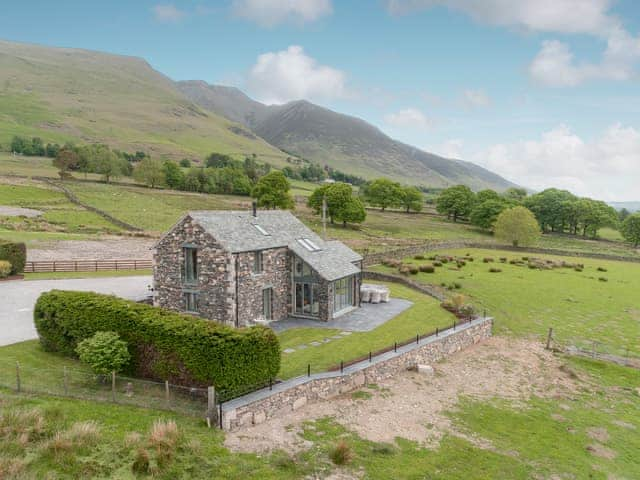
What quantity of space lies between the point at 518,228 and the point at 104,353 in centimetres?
7971

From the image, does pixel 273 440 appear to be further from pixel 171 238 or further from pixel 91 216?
pixel 91 216

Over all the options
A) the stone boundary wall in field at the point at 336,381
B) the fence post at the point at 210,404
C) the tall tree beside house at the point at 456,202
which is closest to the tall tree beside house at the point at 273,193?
the tall tree beside house at the point at 456,202

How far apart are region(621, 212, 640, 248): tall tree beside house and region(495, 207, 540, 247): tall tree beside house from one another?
102 feet

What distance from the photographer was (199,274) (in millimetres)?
27094

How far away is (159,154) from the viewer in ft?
638

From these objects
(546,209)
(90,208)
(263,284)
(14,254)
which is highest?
(546,209)

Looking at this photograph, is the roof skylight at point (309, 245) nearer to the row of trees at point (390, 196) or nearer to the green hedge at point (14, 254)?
the green hedge at point (14, 254)

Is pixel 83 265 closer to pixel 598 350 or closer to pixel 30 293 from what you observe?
pixel 30 293

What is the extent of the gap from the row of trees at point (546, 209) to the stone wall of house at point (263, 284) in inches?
3315

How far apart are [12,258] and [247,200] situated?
3044 inches

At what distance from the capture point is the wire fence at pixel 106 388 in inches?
678

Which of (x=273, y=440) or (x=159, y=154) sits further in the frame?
(x=159, y=154)

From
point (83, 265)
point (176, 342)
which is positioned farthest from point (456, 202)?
point (176, 342)

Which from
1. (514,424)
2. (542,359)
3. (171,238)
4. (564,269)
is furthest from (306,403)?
(564,269)
